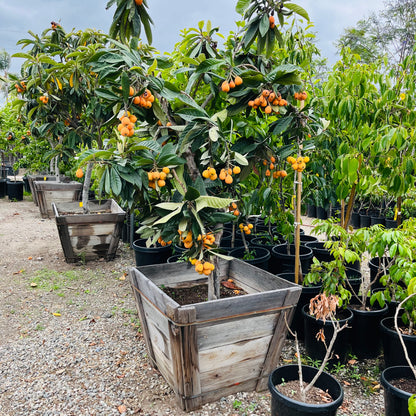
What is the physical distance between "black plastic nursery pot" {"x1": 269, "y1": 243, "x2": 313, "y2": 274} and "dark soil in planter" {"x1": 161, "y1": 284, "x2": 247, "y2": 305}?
880mm

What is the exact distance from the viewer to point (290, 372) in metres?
1.80

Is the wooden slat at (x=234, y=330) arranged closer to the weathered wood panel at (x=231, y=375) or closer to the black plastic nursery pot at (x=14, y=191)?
the weathered wood panel at (x=231, y=375)

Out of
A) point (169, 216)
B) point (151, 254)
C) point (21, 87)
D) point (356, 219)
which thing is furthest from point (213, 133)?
point (356, 219)

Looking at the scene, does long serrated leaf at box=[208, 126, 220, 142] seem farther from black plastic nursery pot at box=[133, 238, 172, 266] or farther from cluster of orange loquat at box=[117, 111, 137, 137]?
black plastic nursery pot at box=[133, 238, 172, 266]

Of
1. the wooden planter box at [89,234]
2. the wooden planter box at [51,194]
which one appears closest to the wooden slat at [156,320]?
the wooden planter box at [89,234]

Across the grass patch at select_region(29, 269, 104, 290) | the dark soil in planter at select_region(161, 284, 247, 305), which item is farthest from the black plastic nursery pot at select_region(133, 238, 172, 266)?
the dark soil in planter at select_region(161, 284, 247, 305)

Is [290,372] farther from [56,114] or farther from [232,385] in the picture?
[56,114]

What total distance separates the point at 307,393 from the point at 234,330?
42 cm

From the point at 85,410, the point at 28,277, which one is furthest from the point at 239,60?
the point at 28,277

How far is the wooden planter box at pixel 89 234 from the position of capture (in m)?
4.03

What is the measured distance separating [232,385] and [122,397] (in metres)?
0.58

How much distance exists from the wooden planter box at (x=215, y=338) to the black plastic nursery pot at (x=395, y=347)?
581mm

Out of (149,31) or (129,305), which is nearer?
(149,31)

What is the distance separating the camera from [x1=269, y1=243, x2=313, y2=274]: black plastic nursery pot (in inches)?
124
